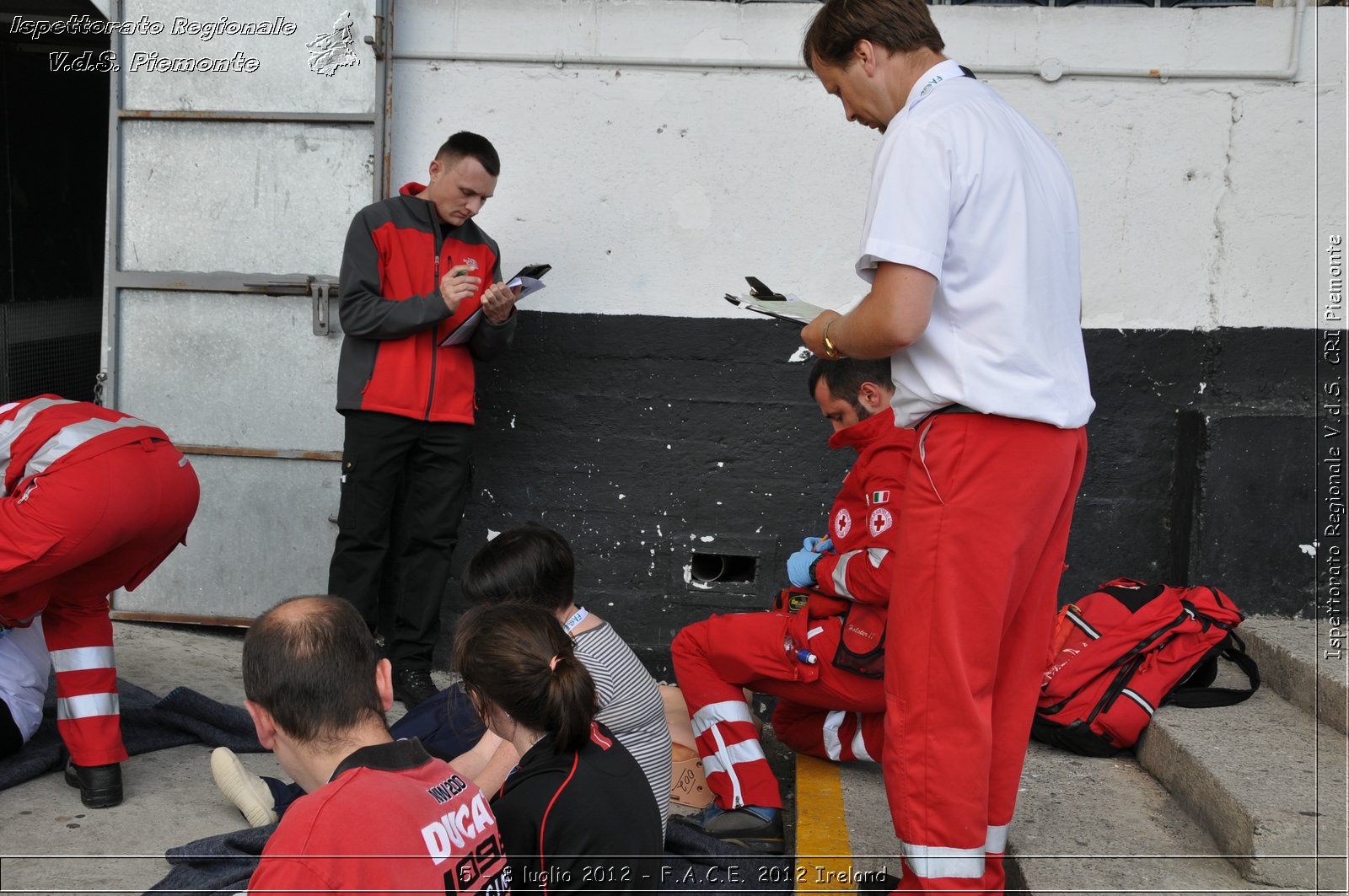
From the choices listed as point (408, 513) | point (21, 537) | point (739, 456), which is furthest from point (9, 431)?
point (739, 456)

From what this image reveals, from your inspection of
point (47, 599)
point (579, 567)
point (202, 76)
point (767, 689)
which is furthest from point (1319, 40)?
point (47, 599)

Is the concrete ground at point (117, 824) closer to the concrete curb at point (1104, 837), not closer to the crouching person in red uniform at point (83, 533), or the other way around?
the crouching person in red uniform at point (83, 533)

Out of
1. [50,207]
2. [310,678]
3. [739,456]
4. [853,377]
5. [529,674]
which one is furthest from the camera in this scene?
[50,207]

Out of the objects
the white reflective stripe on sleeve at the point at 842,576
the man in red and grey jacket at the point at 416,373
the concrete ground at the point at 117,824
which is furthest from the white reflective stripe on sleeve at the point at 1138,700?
the concrete ground at the point at 117,824

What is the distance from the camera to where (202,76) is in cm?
479

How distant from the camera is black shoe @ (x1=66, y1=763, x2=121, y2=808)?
3389 mm

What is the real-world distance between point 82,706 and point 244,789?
1.71ft

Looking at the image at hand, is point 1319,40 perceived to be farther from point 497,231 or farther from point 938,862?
point 938,862

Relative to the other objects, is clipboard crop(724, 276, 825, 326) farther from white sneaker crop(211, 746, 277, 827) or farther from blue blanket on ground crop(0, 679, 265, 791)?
blue blanket on ground crop(0, 679, 265, 791)

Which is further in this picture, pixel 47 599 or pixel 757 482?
pixel 757 482

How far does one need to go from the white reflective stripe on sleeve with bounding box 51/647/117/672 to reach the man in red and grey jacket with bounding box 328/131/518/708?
103cm

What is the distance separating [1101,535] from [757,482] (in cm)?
134

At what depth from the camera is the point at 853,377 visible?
135 inches

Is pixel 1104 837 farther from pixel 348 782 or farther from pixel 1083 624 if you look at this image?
pixel 348 782
